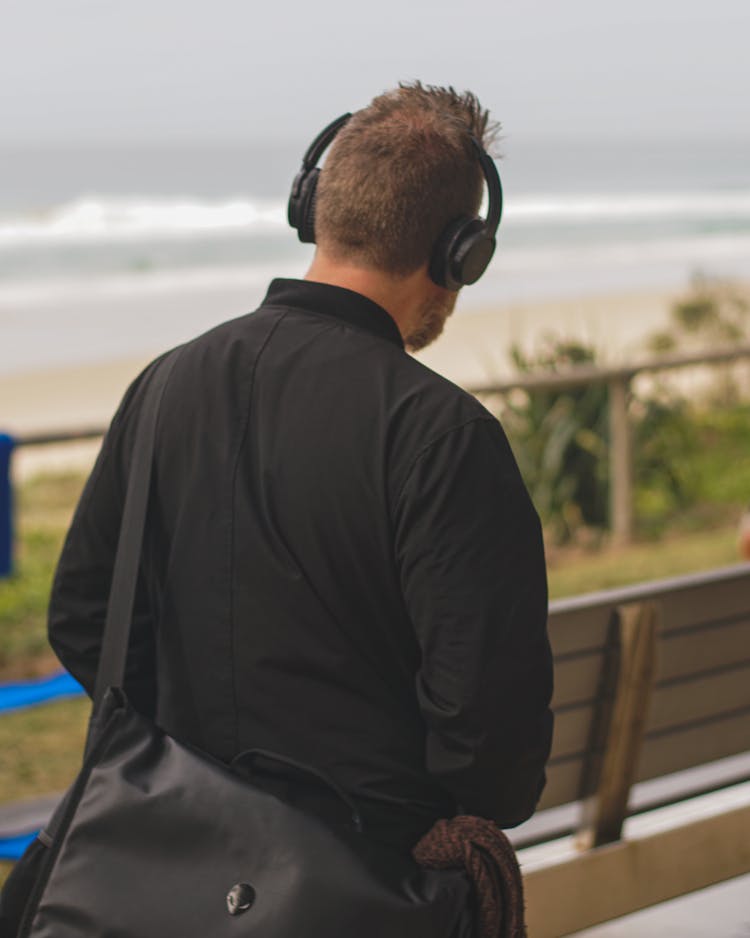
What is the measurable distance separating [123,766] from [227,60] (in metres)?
89.3

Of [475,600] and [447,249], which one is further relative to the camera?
[447,249]

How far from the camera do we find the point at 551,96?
9306 centimetres

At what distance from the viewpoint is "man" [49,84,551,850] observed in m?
1.39

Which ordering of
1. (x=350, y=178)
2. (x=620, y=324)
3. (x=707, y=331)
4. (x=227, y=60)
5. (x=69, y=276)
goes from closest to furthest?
(x=350, y=178) < (x=707, y=331) < (x=620, y=324) < (x=69, y=276) < (x=227, y=60)

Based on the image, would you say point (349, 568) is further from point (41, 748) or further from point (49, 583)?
point (49, 583)

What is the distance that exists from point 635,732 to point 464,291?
25.2 metres

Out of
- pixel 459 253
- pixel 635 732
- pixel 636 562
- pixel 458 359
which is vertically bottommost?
pixel 458 359

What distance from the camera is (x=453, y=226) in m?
1.54

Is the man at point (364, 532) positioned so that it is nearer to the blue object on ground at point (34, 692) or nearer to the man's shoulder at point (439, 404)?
the man's shoulder at point (439, 404)

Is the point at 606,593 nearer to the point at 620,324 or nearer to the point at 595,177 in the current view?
the point at 620,324

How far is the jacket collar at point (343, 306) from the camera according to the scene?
4.95ft

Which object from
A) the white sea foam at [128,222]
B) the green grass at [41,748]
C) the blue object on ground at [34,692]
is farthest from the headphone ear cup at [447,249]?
the white sea foam at [128,222]

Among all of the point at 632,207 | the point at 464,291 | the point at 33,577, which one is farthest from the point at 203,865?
the point at 632,207

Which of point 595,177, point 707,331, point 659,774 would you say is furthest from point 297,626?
point 595,177
